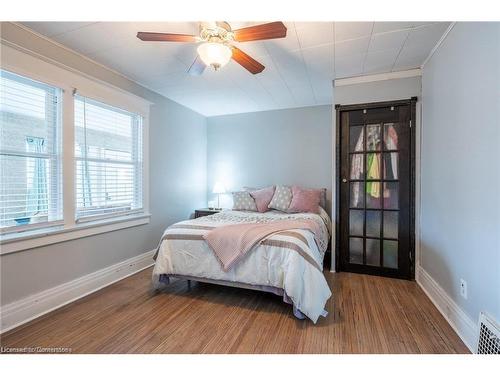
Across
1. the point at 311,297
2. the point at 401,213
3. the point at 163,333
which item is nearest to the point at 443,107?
the point at 401,213

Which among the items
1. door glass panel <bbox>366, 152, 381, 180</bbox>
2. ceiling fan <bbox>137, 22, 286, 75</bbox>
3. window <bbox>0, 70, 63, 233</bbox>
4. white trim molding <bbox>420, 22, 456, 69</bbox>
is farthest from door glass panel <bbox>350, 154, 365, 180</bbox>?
window <bbox>0, 70, 63, 233</bbox>

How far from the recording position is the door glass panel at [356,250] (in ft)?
9.29

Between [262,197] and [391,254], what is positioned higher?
[262,197]

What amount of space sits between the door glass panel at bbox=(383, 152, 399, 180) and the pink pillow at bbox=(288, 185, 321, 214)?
3.02 ft

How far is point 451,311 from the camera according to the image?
1.76 meters

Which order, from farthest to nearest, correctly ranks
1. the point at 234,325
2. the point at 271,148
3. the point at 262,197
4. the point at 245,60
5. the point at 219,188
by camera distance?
the point at 219,188, the point at 271,148, the point at 262,197, the point at 245,60, the point at 234,325

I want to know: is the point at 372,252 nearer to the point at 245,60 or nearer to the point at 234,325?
the point at 234,325

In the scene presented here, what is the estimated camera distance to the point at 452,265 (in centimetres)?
180

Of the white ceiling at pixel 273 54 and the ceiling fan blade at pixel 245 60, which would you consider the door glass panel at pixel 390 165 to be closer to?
the white ceiling at pixel 273 54

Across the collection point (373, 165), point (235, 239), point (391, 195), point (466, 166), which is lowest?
point (235, 239)

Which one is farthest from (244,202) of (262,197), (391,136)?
(391,136)

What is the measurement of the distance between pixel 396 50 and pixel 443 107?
0.70 m

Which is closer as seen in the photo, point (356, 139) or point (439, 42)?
point (439, 42)

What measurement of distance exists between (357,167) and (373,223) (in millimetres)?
697
